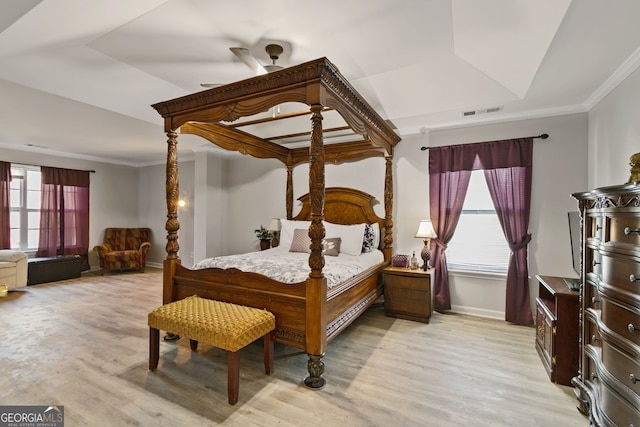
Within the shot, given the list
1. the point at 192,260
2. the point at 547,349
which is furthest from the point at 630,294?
the point at 192,260

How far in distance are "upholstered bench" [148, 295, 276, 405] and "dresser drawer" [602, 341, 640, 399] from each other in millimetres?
2068

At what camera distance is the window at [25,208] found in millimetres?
5574

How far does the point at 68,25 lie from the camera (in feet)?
6.57

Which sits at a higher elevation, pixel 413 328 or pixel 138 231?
pixel 138 231

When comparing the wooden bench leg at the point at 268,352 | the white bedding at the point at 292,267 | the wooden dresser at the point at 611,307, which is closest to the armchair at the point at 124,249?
the white bedding at the point at 292,267

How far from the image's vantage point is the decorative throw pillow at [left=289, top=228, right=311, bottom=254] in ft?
13.3

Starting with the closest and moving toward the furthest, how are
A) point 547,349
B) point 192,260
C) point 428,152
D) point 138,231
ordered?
point 547,349 → point 428,152 → point 192,260 → point 138,231

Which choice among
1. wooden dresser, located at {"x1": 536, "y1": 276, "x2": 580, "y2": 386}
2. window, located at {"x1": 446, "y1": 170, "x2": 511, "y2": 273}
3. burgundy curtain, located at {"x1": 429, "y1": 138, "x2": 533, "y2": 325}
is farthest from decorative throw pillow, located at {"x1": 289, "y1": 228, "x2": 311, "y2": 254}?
wooden dresser, located at {"x1": 536, "y1": 276, "x2": 580, "y2": 386}

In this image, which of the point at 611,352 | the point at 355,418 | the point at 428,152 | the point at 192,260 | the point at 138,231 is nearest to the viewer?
the point at 611,352

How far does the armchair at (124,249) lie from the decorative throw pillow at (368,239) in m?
5.10

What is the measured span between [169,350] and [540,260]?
417 centimetres

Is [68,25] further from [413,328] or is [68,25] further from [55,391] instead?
[413,328]

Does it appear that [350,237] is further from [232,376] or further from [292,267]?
[232,376]

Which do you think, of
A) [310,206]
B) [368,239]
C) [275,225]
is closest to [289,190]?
[275,225]
